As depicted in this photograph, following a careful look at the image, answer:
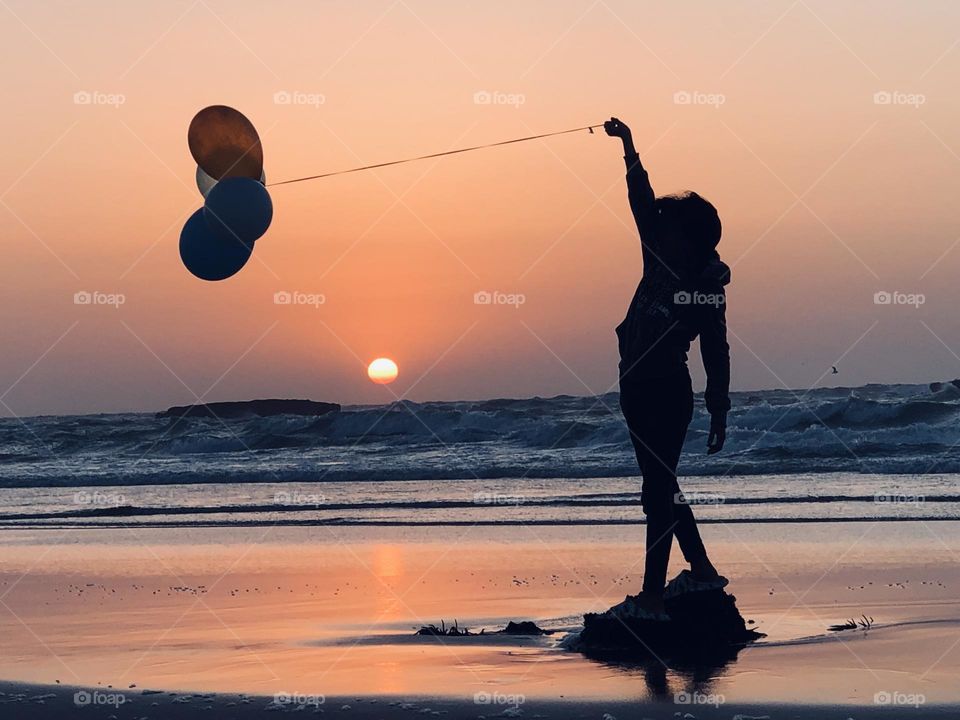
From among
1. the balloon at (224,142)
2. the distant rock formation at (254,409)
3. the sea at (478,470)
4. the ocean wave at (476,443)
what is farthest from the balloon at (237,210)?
the distant rock formation at (254,409)

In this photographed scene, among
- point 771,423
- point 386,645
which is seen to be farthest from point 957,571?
point 771,423

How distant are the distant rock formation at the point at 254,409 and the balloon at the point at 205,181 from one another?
5043 centimetres

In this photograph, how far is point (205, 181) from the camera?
34.3ft

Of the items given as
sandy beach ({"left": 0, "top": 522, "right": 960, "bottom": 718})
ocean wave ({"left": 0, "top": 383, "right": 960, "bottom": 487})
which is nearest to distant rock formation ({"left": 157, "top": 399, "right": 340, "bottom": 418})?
ocean wave ({"left": 0, "top": 383, "right": 960, "bottom": 487})

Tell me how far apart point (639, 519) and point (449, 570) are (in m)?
5.72

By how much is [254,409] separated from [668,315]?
188 ft

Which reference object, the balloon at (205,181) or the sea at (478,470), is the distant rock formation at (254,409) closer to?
the sea at (478,470)

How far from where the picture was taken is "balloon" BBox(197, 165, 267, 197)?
10367mm

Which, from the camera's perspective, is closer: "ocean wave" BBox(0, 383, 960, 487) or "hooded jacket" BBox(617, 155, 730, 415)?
"hooded jacket" BBox(617, 155, 730, 415)

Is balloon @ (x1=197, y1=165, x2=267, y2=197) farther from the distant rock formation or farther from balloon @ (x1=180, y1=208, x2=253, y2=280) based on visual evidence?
the distant rock formation

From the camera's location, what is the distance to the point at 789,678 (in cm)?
728

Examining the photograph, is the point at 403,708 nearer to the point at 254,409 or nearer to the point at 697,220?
the point at 697,220

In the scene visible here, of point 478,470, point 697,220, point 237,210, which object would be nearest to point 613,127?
point 697,220

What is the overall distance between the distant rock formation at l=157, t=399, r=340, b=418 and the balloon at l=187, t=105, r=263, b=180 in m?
50.9
